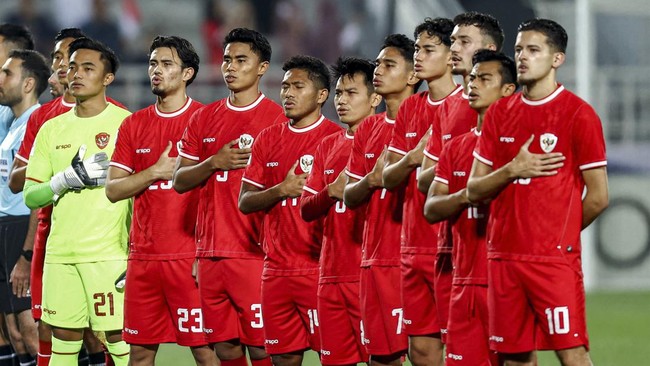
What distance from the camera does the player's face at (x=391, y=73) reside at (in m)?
8.38

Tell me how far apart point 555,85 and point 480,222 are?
2.93 ft

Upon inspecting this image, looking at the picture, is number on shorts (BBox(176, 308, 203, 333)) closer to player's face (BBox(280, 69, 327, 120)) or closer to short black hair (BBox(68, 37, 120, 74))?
player's face (BBox(280, 69, 327, 120))

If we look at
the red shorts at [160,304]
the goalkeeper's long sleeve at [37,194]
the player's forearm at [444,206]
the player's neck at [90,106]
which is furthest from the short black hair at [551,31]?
the goalkeeper's long sleeve at [37,194]

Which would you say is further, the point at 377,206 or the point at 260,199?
the point at 260,199

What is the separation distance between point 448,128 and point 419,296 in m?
1.01

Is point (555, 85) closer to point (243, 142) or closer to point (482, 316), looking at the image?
point (482, 316)

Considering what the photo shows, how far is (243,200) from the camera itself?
8.59m

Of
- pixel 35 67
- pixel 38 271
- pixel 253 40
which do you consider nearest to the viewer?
pixel 253 40

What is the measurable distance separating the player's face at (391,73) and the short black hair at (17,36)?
4345mm

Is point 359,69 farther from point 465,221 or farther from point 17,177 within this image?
point 17,177

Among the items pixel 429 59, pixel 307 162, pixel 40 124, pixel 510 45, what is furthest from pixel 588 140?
pixel 510 45

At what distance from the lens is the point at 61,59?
33.1 ft

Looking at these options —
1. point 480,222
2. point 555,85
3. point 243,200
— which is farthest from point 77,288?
point 555,85

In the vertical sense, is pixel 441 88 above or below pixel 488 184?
above
